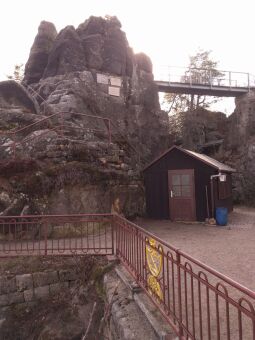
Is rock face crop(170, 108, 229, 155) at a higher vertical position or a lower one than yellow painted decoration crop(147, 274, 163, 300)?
higher

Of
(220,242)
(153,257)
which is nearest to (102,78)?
(220,242)

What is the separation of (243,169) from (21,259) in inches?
721

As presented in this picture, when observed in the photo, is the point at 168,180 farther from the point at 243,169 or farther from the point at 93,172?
the point at 243,169

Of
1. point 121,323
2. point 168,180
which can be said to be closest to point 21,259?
point 121,323

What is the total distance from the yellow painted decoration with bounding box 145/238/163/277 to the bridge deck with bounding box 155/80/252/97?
76.0 ft

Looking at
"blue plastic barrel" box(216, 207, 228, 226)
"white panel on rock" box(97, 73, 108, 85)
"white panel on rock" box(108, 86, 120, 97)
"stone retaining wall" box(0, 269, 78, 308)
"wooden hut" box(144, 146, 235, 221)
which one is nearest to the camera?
"stone retaining wall" box(0, 269, 78, 308)

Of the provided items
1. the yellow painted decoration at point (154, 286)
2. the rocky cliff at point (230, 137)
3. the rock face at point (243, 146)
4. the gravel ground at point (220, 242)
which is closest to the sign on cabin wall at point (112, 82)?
the rocky cliff at point (230, 137)

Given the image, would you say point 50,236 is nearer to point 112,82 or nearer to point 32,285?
point 32,285

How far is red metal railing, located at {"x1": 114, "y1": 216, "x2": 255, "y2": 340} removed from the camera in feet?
10.5

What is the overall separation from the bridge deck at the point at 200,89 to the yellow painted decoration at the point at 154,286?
23.4 meters

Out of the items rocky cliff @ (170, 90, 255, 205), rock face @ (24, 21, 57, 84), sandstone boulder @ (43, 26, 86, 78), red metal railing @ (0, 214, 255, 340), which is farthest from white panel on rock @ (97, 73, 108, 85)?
red metal railing @ (0, 214, 255, 340)

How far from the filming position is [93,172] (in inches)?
440

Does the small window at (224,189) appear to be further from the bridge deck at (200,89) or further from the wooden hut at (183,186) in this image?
the bridge deck at (200,89)

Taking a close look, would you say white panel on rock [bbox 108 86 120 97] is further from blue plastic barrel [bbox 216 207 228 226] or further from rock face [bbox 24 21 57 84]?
blue plastic barrel [bbox 216 207 228 226]
